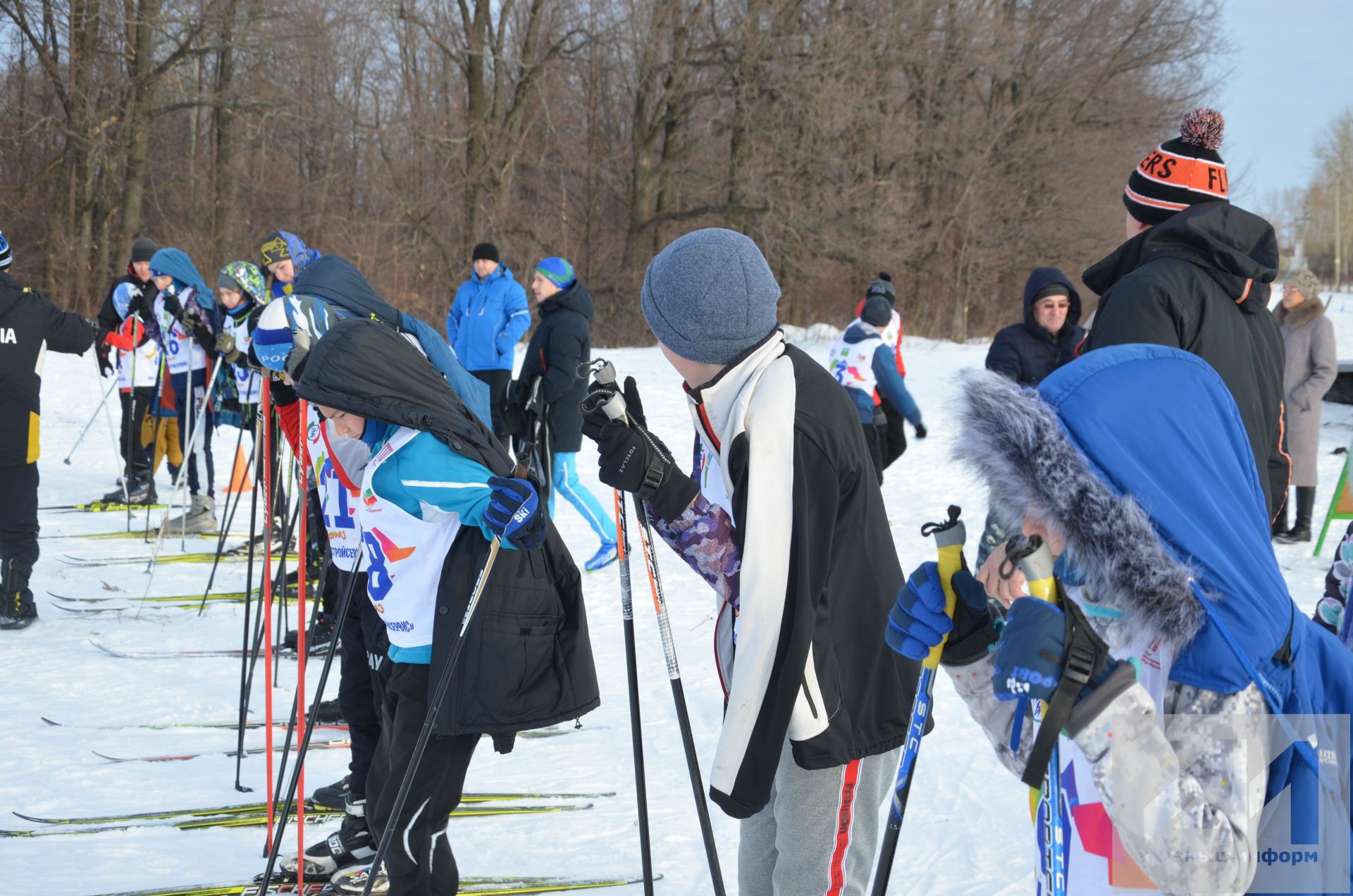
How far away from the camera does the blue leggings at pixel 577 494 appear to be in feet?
22.4

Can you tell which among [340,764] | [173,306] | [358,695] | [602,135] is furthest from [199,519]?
[602,135]

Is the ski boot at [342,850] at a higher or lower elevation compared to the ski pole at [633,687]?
lower

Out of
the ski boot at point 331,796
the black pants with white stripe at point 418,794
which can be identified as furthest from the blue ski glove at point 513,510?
the ski boot at point 331,796

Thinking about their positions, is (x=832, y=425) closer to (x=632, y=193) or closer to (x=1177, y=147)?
(x=1177, y=147)

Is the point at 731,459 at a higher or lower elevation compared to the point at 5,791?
higher

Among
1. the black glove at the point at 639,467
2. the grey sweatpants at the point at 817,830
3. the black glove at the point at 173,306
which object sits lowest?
the grey sweatpants at the point at 817,830

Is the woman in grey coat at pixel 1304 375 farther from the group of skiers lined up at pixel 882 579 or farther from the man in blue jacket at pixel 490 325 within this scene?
the man in blue jacket at pixel 490 325

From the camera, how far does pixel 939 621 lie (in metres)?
1.63

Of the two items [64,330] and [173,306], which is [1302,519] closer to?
[173,306]

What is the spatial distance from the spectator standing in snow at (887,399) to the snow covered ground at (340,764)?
678mm

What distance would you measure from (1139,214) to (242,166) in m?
21.4

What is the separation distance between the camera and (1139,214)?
9.46ft

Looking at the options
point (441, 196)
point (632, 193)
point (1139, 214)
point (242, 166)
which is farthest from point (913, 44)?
point (1139, 214)

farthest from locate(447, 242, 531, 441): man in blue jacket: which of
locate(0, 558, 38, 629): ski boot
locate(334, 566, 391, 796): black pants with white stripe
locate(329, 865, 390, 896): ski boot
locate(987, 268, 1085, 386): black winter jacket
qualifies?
locate(329, 865, 390, 896): ski boot
